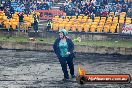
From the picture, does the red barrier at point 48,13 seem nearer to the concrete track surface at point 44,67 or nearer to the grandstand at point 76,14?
the grandstand at point 76,14

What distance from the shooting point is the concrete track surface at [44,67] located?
44.3 feet

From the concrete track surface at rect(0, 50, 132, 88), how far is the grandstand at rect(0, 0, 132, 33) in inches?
191

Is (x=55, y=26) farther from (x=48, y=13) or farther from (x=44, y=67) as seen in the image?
(x=44, y=67)

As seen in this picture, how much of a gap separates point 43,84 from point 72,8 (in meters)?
17.5

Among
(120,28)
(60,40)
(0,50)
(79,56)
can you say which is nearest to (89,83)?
(60,40)

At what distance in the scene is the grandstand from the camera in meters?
26.5

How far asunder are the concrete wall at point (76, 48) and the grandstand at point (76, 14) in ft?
10.7

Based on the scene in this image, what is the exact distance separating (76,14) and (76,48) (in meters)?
7.57

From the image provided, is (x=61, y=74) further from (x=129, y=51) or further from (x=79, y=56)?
(x=129, y=51)

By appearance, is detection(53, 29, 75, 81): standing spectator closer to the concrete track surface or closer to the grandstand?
the concrete track surface

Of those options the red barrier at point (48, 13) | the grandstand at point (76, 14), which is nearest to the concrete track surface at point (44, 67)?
the grandstand at point (76, 14)

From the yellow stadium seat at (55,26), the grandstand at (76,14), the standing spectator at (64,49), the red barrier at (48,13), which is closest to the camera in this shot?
the standing spectator at (64,49)

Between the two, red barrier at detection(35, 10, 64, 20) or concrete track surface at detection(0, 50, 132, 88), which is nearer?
concrete track surface at detection(0, 50, 132, 88)

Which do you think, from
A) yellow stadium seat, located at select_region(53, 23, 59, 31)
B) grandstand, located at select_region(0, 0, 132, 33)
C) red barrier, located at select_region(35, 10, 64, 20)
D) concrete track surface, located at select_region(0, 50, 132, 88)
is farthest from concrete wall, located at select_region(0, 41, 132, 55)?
red barrier, located at select_region(35, 10, 64, 20)
